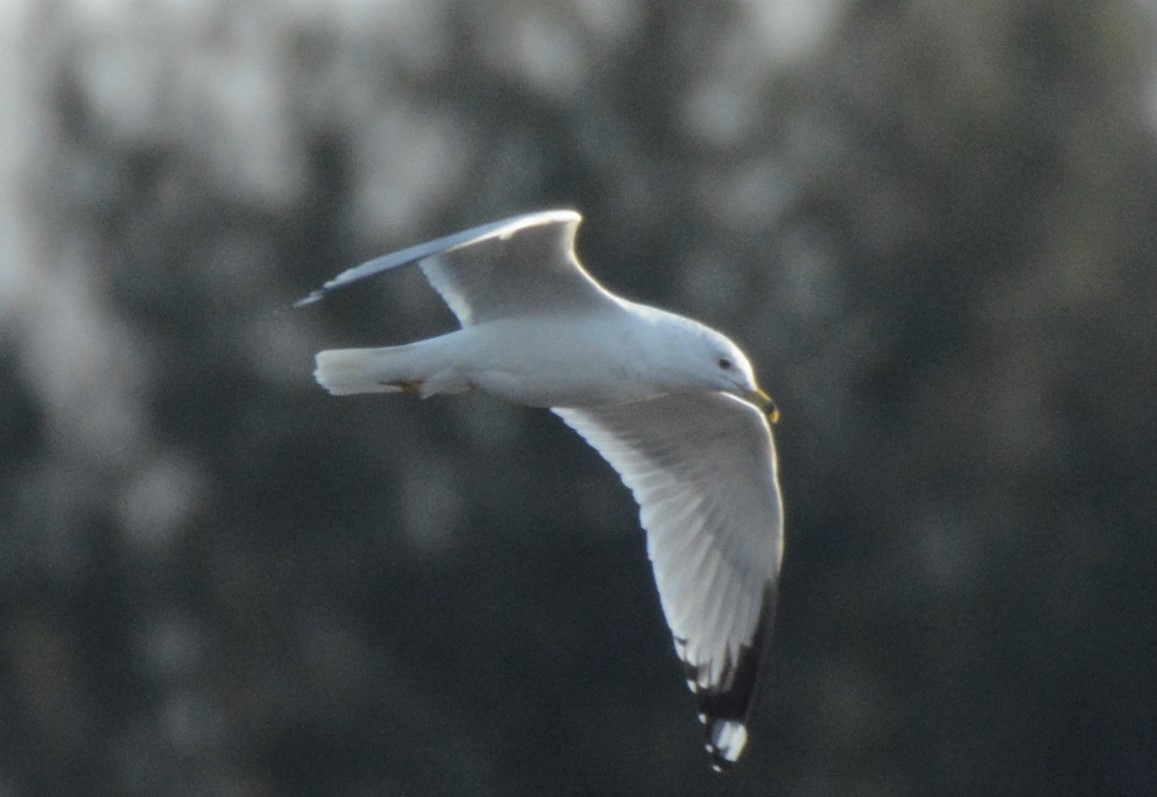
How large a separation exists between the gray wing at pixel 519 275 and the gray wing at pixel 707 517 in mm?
529

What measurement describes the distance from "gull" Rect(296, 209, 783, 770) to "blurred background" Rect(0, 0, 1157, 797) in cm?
737

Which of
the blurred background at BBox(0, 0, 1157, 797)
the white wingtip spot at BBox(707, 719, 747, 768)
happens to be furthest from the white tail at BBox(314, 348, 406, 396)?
the blurred background at BBox(0, 0, 1157, 797)

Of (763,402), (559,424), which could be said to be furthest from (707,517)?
(559,424)

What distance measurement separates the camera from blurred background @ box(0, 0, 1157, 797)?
14203mm

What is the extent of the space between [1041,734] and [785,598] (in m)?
1.72

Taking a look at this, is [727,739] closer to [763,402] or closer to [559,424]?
[763,402]

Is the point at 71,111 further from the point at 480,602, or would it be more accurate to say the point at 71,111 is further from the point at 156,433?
the point at 480,602

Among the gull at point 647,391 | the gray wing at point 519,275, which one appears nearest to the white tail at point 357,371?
the gull at point 647,391

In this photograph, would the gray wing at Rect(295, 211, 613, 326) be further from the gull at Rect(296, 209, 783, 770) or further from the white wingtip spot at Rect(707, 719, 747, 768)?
the white wingtip spot at Rect(707, 719, 747, 768)

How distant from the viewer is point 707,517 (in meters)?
6.12

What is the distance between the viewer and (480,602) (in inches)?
568

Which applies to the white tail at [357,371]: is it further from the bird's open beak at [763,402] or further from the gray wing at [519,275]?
the bird's open beak at [763,402]

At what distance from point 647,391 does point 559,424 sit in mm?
8274

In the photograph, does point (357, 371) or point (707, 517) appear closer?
point (357, 371)
